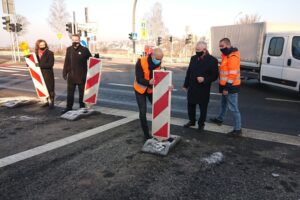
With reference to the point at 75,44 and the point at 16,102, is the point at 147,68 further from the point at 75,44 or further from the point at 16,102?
the point at 16,102

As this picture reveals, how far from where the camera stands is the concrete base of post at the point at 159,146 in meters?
4.33

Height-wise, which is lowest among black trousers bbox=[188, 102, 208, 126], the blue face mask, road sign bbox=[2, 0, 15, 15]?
black trousers bbox=[188, 102, 208, 126]

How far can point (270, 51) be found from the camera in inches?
409

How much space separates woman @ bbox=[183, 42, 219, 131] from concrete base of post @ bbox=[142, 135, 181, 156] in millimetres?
1181

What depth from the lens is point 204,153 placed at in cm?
447

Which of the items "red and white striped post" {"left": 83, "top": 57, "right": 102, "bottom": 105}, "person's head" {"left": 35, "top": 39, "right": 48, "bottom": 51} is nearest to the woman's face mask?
"red and white striped post" {"left": 83, "top": 57, "right": 102, "bottom": 105}

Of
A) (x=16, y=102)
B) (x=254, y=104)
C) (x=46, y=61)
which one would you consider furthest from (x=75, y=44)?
(x=254, y=104)

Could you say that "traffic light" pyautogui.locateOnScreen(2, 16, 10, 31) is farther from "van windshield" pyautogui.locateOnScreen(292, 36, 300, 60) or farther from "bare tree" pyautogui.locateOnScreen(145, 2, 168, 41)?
"bare tree" pyautogui.locateOnScreen(145, 2, 168, 41)

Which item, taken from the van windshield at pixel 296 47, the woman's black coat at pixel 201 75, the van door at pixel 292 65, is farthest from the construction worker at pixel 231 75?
the van windshield at pixel 296 47

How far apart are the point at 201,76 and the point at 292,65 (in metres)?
5.58

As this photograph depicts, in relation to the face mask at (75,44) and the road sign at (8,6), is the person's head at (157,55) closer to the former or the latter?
the face mask at (75,44)

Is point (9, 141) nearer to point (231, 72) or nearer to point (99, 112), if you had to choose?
point (99, 112)

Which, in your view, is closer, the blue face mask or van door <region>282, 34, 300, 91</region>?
the blue face mask

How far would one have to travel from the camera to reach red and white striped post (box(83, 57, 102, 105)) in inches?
263
